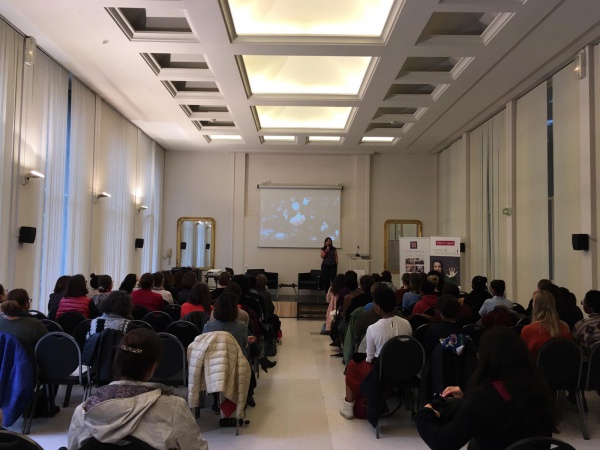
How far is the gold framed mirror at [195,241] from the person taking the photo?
13.0 m

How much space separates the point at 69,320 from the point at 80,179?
167 inches

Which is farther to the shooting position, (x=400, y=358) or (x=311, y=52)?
(x=311, y=52)

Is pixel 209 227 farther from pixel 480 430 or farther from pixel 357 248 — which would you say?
pixel 480 430

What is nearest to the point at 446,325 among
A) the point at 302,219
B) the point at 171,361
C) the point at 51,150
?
the point at 171,361

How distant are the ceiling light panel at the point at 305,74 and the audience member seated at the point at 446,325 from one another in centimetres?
464

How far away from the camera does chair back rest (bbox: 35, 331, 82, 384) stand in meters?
3.59

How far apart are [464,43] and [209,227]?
28.5ft

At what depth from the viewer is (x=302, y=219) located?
12906 millimetres

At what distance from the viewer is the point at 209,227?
13.1m

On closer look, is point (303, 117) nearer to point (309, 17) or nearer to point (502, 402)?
point (309, 17)

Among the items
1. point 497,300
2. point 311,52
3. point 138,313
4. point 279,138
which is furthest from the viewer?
point 279,138

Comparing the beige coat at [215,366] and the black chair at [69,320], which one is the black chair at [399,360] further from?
the black chair at [69,320]

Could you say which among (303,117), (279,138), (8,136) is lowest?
(8,136)

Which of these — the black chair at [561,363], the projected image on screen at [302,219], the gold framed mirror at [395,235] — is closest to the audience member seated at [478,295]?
the black chair at [561,363]
